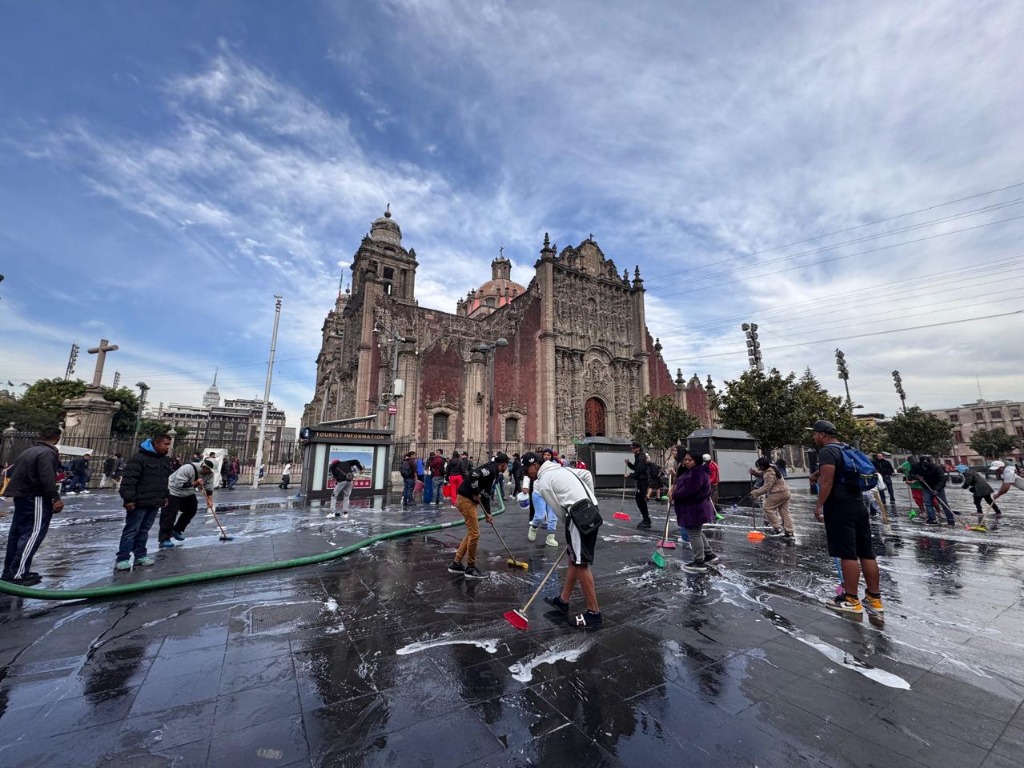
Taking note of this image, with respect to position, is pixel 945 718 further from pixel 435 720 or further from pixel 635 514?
pixel 635 514

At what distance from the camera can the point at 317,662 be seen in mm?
3299

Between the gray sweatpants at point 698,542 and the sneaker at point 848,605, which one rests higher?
the gray sweatpants at point 698,542

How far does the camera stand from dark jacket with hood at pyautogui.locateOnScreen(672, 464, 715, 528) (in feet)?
20.6

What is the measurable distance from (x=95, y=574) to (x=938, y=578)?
1119 centimetres

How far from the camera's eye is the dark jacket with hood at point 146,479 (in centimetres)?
592

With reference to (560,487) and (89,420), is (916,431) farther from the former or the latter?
(89,420)

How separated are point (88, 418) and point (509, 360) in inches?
899

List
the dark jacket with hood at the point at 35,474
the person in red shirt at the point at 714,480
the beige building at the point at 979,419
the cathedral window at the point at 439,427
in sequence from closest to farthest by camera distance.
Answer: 1. the dark jacket with hood at the point at 35,474
2. the person in red shirt at the point at 714,480
3. the cathedral window at the point at 439,427
4. the beige building at the point at 979,419

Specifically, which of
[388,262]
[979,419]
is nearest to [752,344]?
[388,262]

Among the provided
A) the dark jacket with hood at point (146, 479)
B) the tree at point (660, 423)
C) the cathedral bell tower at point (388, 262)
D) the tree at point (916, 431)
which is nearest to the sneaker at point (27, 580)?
the dark jacket with hood at point (146, 479)

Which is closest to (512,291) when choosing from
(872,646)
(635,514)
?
(635,514)

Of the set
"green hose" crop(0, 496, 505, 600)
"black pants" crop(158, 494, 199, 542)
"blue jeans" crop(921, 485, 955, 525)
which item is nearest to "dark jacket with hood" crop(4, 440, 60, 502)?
"green hose" crop(0, 496, 505, 600)

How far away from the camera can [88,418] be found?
1964 centimetres

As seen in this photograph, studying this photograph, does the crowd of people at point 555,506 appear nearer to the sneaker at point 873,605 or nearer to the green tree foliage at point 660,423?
the sneaker at point 873,605
